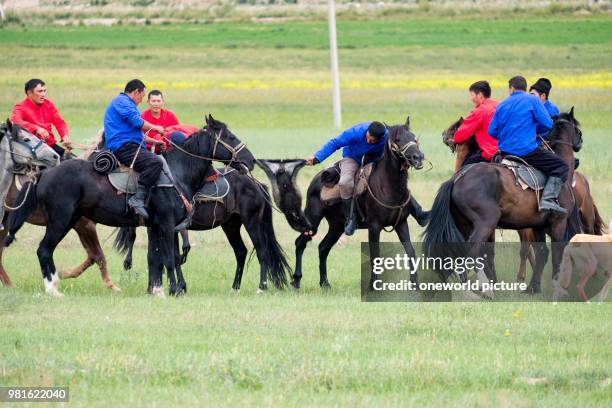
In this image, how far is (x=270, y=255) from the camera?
16.3m

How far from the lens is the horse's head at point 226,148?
1534 centimetres

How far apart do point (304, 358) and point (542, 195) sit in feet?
17.4

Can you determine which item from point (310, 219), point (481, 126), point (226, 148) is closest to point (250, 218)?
point (310, 219)

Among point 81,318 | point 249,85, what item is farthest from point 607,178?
point 249,85

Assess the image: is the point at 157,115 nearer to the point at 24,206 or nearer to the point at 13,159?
the point at 13,159

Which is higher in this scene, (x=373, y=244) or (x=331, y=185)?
(x=331, y=185)

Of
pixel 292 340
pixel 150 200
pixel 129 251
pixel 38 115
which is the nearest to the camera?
pixel 292 340

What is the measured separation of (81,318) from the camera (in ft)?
42.4

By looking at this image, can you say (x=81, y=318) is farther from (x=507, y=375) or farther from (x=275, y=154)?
(x=275, y=154)

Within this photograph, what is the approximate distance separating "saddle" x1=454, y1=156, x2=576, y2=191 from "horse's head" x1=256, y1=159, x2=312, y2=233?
7.75 feet

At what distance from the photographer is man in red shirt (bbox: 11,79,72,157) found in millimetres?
16719

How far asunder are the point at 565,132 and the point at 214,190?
14.2 ft

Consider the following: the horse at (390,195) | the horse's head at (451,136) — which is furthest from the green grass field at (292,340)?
the horse's head at (451,136)

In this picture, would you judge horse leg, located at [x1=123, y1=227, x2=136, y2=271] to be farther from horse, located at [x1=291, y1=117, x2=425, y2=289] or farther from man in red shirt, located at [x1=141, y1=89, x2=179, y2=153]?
horse, located at [x1=291, y1=117, x2=425, y2=289]
